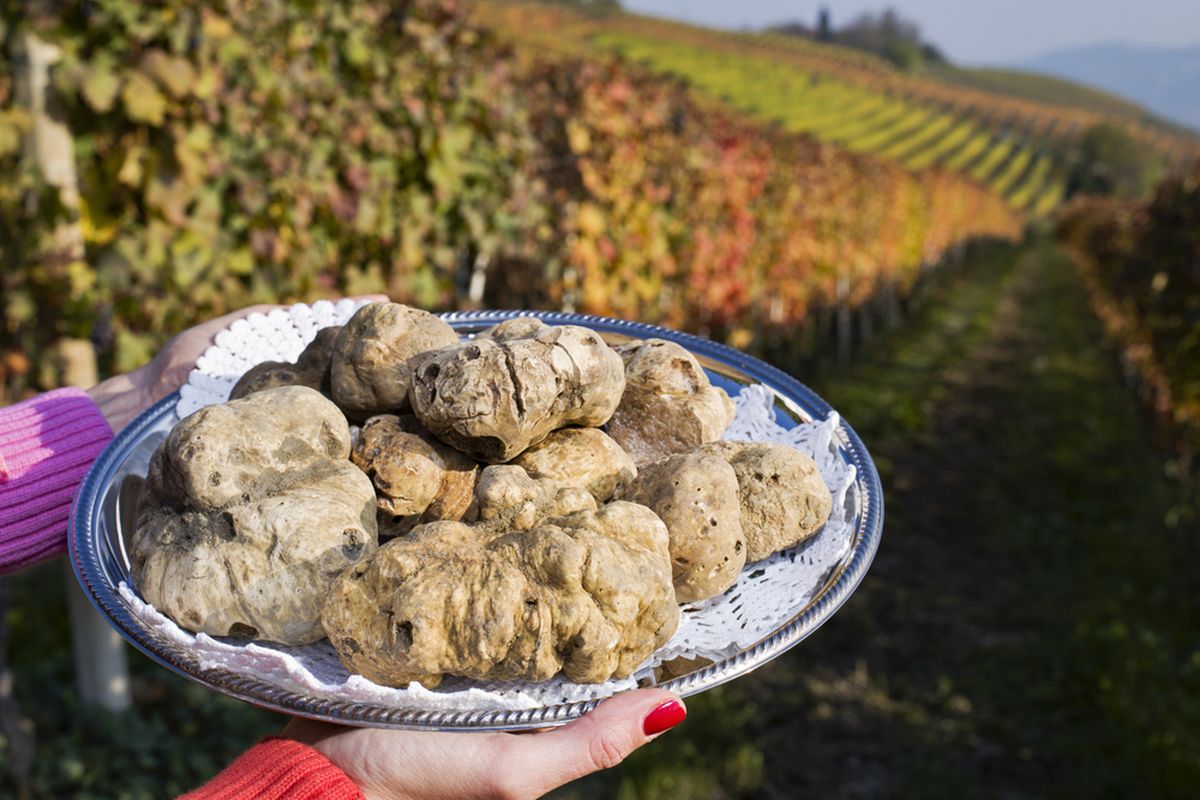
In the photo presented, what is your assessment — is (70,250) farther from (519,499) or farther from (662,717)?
(662,717)

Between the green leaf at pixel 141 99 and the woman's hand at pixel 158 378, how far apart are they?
1416 mm

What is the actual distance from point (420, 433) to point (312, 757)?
57 centimetres

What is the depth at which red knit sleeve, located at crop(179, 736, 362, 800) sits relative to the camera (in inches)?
58.4

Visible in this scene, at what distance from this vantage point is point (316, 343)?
1976mm

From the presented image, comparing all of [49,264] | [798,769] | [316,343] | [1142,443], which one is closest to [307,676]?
[316,343]

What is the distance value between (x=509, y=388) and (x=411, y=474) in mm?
227

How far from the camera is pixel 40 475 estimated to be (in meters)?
2.13

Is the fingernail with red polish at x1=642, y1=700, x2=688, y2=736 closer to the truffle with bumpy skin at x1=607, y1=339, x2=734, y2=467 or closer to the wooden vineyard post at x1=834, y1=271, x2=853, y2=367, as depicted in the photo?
the truffle with bumpy skin at x1=607, y1=339, x2=734, y2=467

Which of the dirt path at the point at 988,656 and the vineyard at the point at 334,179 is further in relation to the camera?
the dirt path at the point at 988,656

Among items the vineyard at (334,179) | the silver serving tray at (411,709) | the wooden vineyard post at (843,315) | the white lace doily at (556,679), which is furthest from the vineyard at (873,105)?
the silver serving tray at (411,709)

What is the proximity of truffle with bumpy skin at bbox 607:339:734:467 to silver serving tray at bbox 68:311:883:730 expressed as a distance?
22cm

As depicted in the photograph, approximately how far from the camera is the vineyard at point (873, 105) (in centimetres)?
5941

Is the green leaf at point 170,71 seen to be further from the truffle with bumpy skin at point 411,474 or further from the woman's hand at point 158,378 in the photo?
the truffle with bumpy skin at point 411,474

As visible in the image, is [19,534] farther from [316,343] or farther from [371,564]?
[371,564]
